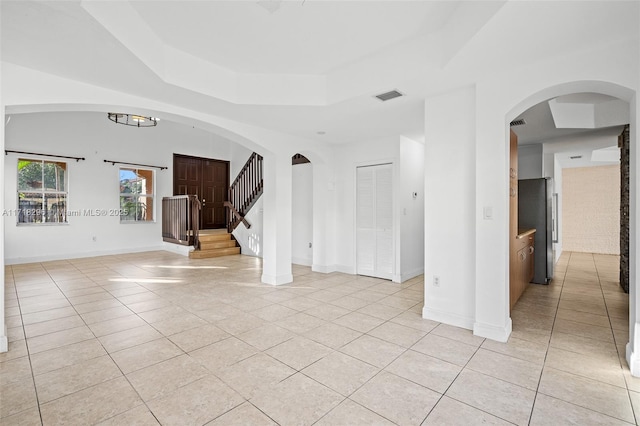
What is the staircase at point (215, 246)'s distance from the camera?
7632mm

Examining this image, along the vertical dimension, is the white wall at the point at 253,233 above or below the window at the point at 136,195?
below

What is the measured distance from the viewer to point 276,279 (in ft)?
16.3

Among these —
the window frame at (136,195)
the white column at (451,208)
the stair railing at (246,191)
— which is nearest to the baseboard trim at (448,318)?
the white column at (451,208)

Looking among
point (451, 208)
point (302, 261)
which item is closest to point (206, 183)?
point (302, 261)

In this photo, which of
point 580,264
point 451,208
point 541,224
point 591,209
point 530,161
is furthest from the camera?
point 591,209

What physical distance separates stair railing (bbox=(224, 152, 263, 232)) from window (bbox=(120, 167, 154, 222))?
2326 mm

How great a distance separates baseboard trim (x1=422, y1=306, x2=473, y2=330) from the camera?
10.5 ft

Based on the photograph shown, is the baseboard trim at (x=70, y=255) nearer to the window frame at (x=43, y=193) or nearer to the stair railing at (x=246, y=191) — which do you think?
the window frame at (x=43, y=193)

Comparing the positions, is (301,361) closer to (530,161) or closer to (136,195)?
(530,161)

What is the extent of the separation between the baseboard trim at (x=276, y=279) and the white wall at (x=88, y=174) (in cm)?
528

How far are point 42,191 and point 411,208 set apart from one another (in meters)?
8.22

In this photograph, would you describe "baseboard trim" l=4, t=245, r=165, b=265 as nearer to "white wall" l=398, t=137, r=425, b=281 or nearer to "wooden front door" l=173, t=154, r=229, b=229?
"wooden front door" l=173, t=154, r=229, b=229

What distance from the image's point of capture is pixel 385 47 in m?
3.02

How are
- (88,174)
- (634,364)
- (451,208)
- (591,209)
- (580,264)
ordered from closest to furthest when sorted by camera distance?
(634,364) → (451,208) → (580,264) → (88,174) → (591,209)
